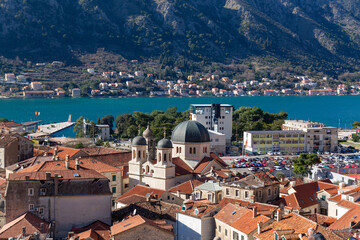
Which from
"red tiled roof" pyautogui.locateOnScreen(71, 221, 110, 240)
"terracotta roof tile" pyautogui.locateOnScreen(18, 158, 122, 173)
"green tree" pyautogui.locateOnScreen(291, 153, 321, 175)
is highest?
"terracotta roof tile" pyautogui.locateOnScreen(18, 158, 122, 173)

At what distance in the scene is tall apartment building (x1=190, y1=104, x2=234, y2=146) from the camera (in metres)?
89.1

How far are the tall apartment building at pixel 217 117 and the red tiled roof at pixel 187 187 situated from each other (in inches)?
1967

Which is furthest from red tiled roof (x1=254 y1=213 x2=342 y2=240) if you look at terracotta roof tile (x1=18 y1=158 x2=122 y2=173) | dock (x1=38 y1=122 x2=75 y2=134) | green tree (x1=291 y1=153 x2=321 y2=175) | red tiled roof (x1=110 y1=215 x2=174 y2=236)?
dock (x1=38 y1=122 x2=75 y2=134)

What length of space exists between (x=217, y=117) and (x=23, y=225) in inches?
2539

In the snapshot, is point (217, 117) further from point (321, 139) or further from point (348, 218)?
point (348, 218)

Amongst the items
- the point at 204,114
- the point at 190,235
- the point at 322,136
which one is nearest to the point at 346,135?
the point at 322,136

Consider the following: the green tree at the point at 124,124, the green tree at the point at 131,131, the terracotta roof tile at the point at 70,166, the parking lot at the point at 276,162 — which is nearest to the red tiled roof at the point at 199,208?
the terracotta roof tile at the point at 70,166

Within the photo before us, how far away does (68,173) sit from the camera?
1262 inches

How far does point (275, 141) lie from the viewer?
79.4 meters

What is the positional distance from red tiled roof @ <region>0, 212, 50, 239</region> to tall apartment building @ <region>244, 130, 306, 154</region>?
173 feet

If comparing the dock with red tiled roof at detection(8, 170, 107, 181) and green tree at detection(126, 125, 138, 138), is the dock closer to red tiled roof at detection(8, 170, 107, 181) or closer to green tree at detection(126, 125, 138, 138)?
A: green tree at detection(126, 125, 138, 138)

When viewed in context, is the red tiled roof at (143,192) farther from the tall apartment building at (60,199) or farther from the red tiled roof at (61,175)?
the tall apartment building at (60,199)

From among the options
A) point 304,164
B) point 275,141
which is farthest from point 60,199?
point 275,141

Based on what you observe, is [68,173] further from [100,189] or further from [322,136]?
[322,136]
